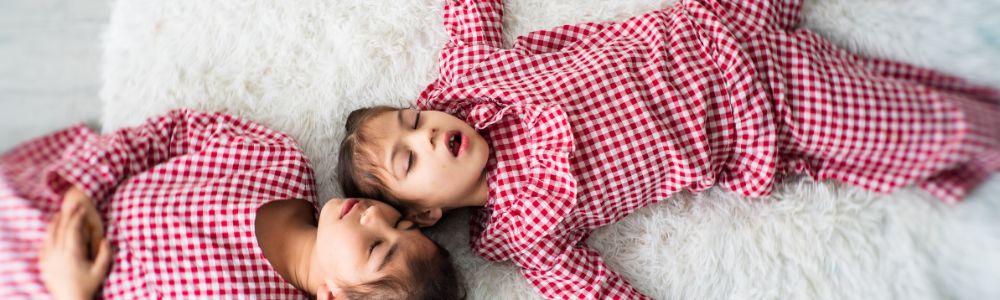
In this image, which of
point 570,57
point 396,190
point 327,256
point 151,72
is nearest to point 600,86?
point 570,57

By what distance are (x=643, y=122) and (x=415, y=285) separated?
1.22 feet

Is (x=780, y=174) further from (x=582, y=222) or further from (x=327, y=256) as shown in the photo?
(x=327, y=256)

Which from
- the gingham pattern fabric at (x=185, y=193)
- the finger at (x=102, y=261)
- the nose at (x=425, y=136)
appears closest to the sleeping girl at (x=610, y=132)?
the nose at (x=425, y=136)

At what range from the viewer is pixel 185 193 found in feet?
2.82

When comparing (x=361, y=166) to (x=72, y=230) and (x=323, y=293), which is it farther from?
(x=72, y=230)

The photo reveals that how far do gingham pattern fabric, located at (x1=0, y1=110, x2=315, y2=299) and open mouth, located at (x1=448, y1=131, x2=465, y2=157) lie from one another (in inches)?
9.4

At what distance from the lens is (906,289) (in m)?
0.70

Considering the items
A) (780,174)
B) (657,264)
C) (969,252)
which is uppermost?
(969,252)

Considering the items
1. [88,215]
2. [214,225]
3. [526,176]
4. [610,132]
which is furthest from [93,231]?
Result: [610,132]

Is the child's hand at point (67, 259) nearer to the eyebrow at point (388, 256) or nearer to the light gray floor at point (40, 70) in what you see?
the light gray floor at point (40, 70)

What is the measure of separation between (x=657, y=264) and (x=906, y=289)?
0.32 metres

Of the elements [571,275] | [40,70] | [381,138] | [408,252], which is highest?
[40,70]

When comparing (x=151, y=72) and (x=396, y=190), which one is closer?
(x=396, y=190)

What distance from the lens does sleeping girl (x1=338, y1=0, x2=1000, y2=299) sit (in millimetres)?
845
